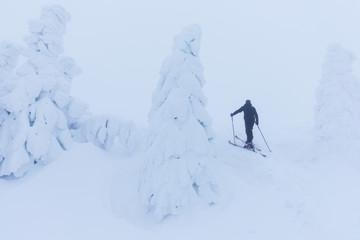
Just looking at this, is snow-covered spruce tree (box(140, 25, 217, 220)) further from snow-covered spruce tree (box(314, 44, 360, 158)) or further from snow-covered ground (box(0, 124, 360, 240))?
snow-covered spruce tree (box(314, 44, 360, 158))

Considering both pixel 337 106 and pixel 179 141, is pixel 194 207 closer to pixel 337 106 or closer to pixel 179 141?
pixel 179 141

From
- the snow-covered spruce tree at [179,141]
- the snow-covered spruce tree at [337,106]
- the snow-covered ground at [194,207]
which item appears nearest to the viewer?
the snow-covered ground at [194,207]

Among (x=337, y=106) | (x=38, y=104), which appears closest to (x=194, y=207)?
(x=38, y=104)

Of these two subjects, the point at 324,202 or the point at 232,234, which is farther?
the point at 324,202

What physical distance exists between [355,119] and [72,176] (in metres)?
15.4

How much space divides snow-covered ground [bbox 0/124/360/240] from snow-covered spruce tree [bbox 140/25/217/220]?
0.86 metres

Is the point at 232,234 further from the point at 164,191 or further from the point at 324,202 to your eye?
the point at 324,202

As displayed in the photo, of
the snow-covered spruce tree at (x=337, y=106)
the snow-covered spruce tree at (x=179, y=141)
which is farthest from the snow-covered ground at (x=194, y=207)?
the snow-covered spruce tree at (x=337, y=106)

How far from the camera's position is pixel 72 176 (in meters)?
14.2

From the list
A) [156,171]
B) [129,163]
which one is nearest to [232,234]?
[156,171]

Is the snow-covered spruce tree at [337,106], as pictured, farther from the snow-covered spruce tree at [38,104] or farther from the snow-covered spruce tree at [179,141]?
the snow-covered spruce tree at [38,104]

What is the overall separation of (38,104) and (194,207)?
9.16 meters

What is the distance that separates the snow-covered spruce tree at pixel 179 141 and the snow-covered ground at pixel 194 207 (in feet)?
2.81

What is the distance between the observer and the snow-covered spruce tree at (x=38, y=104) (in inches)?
545
